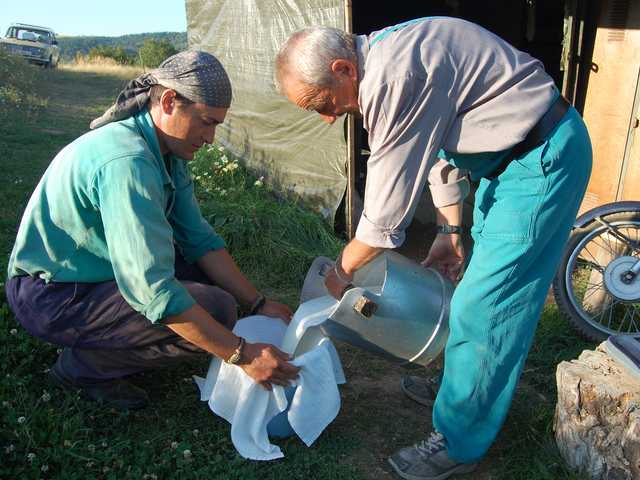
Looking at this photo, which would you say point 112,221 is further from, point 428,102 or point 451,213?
point 451,213

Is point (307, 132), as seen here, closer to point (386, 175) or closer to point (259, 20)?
point (259, 20)

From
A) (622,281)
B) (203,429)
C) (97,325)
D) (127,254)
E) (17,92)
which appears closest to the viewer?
(127,254)

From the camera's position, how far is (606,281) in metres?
3.47

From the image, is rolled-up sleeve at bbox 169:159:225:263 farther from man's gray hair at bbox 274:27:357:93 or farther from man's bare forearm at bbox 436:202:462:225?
man's bare forearm at bbox 436:202:462:225

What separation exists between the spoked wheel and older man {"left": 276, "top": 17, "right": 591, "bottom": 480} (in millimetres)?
1396

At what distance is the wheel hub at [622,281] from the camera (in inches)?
134

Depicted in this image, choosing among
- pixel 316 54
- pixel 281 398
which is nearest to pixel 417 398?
pixel 281 398

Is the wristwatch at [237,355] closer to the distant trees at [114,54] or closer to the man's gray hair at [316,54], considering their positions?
the man's gray hair at [316,54]

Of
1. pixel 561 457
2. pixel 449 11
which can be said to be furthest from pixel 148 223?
pixel 449 11

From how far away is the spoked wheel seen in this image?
344cm

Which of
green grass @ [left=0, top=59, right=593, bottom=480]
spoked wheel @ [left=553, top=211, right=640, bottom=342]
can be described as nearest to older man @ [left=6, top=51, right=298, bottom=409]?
green grass @ [left=0, top=59, right=593, bottom=480]

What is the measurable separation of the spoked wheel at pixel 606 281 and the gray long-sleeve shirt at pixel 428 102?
5.56 ft

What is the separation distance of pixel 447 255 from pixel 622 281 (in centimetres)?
133

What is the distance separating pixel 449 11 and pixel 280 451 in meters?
7.33
